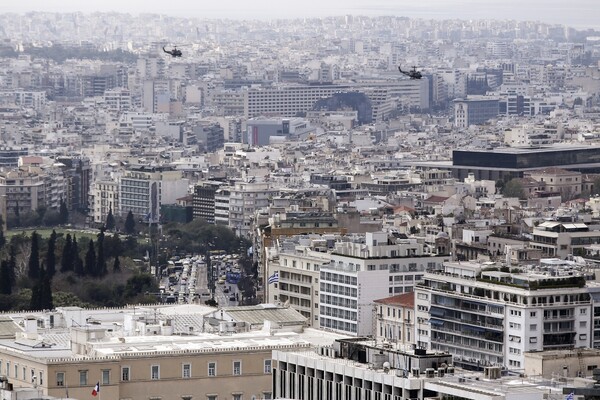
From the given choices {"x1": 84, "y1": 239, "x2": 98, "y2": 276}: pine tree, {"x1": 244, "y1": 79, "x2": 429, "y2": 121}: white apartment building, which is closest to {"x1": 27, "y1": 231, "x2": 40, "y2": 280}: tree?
{"x1": 84, "y1": 239, "x2": 98, "y2": 276}: pine tree

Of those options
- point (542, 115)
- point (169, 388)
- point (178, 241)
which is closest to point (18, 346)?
point (169, 388)

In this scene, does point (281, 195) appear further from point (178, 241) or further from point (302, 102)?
point (302, 102)

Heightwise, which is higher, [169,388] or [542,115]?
[169,388]

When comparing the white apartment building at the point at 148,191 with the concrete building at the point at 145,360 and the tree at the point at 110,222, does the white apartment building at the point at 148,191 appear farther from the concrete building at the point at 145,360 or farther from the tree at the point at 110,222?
the concrete building at the point at 145,360

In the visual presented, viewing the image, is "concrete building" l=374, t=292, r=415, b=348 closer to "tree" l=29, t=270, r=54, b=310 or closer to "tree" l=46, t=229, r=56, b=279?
"tree" l=29, t=270, r=54, b=310

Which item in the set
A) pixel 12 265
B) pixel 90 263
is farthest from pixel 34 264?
pixel 90 263

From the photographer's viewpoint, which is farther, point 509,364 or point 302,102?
point 302,102

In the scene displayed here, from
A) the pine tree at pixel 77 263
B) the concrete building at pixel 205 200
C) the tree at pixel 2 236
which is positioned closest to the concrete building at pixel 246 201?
the concrete building at pixel 205 200

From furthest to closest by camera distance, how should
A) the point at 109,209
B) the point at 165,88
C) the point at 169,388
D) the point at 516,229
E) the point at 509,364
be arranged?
the point at 165,88, the point at 109,209, the point at 516,229, the point at 509,364, the point at 169,388

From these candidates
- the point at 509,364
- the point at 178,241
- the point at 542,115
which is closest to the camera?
the point at 509,364
